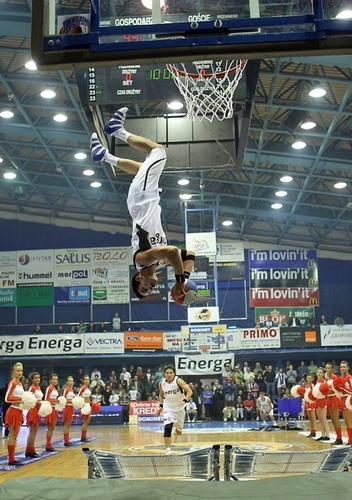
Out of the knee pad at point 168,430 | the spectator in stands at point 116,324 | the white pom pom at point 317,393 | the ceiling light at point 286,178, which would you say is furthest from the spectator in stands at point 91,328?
the knee pad at point 168,430

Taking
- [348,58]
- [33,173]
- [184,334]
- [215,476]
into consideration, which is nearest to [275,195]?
[184,334]

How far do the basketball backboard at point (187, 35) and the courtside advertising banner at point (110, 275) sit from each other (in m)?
27.4

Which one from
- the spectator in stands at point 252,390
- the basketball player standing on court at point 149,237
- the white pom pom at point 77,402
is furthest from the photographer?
the spectator in stands at point 252,390

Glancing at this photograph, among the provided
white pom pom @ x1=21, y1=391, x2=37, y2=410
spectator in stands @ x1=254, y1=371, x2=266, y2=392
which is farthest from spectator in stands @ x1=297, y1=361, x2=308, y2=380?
white pom pom @ x1=21, y1=391, x2=37, y2=410

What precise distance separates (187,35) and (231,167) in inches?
220

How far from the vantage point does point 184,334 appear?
26.3 metres

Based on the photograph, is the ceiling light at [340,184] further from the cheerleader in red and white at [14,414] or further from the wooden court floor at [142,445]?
the cheerleader in red and white at [14,414]

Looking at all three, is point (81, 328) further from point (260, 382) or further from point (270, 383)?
point (270, 383)

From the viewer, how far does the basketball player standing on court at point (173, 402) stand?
12.9 metres

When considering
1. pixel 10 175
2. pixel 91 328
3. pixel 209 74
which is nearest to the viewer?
pixel 209 74

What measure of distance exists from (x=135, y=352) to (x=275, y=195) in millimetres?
10032

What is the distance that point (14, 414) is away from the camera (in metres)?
12.2

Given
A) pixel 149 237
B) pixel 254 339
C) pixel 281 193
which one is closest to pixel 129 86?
pixel 149 237

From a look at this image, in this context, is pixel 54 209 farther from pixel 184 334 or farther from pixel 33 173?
pixel 184 334
